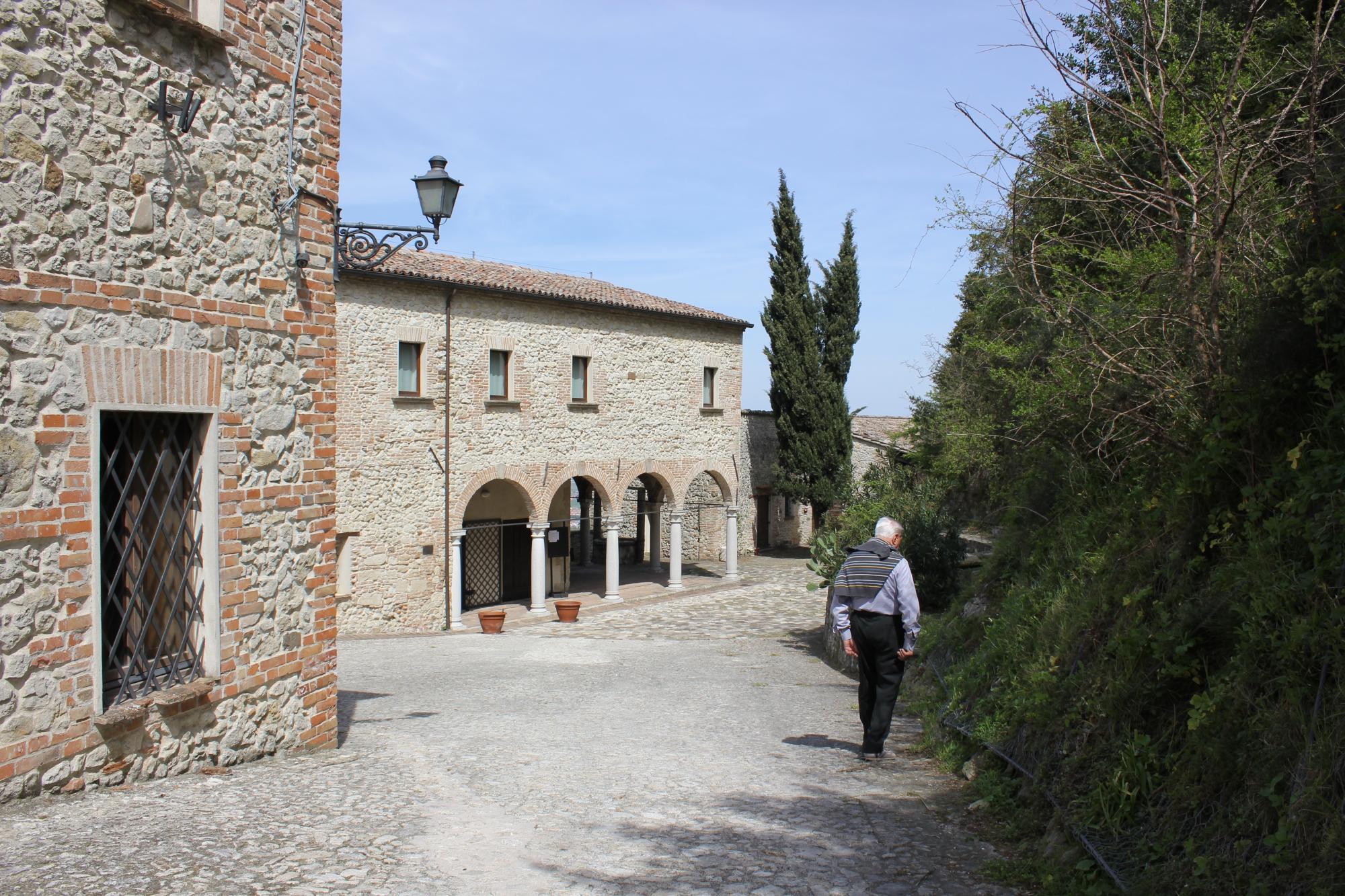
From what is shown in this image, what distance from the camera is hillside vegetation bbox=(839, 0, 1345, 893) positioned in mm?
3285

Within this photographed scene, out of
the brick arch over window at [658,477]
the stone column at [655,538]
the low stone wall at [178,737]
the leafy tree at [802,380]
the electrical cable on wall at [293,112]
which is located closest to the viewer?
the low stone wall at [178,737]

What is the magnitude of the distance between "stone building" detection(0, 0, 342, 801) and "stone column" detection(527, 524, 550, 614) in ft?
50.1

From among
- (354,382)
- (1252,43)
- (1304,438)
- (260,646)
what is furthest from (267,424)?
(354,382)

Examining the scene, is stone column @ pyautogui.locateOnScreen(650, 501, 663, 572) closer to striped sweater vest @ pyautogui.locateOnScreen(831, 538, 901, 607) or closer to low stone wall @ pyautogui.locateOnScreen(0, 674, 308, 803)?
striped sweater vest @ pyautogui.locateOnScreen(831, 538, 901, 607)

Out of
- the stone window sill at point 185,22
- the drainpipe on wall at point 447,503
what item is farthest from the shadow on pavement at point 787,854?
the drainpipe on wall at point 447,503

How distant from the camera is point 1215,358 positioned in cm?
510

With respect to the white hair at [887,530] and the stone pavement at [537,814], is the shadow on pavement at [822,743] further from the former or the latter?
the white hair at [887,530]

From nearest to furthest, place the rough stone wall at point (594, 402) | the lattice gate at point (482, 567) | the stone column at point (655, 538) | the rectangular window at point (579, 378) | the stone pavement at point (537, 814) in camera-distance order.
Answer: the stone pavement at point (537, 814)
the rough stone wall at point (594, 402)
the lattice gate at point (482, 567)
the rectangular window at point (579, 378)
the stone column at point (655, 538)

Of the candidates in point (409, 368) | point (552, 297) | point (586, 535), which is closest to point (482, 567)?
point (409, 368)

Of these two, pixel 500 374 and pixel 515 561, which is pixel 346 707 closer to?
pixel 500 374

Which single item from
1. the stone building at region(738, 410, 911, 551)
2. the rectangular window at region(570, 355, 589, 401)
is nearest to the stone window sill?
the rectangular window at region(570, 355, 589, 401)

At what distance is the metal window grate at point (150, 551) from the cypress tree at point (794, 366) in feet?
83.4

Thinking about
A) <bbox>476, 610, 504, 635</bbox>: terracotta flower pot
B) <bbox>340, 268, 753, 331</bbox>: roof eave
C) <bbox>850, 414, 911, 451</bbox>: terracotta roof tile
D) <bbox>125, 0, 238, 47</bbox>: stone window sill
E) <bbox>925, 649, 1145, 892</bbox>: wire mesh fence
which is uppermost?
<bbox>340, 268, 753, 331</bbox>: roof eave

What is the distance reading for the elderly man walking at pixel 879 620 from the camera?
601 centimetres
